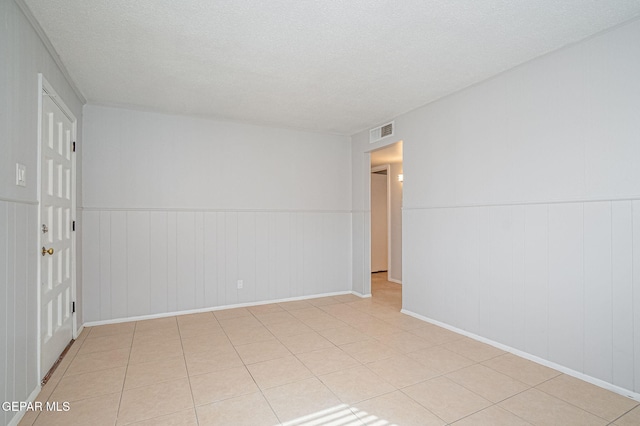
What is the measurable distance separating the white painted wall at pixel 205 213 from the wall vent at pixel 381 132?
65cm

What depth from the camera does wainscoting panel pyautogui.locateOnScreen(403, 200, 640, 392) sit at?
7.60 feet

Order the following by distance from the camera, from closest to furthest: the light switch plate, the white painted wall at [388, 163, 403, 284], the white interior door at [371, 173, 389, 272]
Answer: the light switch plate → the white painted wall at [388, 163, 403, 284] → the white interior door at [371, 173, 389, 272]

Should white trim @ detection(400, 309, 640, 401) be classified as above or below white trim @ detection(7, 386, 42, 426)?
below

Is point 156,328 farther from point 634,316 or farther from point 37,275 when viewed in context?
point 634,316

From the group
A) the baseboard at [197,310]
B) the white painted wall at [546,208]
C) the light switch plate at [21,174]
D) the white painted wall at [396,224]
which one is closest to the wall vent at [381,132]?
the white painted wall at [546,208]

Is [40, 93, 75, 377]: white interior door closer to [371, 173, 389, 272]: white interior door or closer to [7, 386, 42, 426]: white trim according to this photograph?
[7, 386, 42, 426]: white trim

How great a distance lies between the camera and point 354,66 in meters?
3.00

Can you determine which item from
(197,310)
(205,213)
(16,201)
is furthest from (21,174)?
(197,310)

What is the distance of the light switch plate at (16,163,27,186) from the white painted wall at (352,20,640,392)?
3.78 m

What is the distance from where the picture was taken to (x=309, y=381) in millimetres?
2502

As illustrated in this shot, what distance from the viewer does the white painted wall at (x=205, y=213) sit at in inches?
156

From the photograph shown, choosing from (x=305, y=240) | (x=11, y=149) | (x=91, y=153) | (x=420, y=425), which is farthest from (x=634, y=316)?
(x=91, y=153)

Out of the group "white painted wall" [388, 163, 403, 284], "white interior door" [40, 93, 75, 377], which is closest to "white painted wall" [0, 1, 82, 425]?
"white interior door" [40, 93, 75, 377]

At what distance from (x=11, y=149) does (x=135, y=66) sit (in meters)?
1.41
